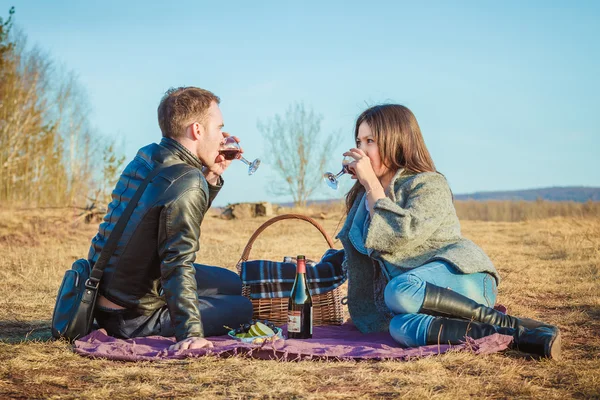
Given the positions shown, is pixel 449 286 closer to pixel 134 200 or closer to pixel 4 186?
pixel 134 200

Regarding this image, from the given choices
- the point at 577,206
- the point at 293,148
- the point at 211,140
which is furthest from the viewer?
the point at 293,148

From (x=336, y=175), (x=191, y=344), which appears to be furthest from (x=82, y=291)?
(x=336, y=175)

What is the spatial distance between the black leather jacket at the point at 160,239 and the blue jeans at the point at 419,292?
119 centimetres

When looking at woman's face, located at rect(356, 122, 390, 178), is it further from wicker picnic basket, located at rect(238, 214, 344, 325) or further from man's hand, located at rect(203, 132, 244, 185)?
man's hand, located at rect(203, 132, 244, 185)

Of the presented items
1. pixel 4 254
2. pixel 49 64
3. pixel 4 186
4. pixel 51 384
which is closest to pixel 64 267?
pixel 4 254

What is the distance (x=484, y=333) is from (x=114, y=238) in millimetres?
2252

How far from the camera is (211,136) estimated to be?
4027 mm

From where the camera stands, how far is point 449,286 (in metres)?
3.94

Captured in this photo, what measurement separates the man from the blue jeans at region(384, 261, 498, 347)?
1.16m

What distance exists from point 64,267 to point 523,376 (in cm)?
671

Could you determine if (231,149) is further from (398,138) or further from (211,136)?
(398,138)

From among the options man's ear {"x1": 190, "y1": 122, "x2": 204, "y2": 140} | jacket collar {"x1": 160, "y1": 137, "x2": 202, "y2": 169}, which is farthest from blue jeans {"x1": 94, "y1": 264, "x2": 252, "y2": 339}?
man's ear {"x1": 190, "y1": 122, "x2": 204, "y2": 140}

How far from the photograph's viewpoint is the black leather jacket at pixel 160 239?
351 cm

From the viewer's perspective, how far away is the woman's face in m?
4.37
